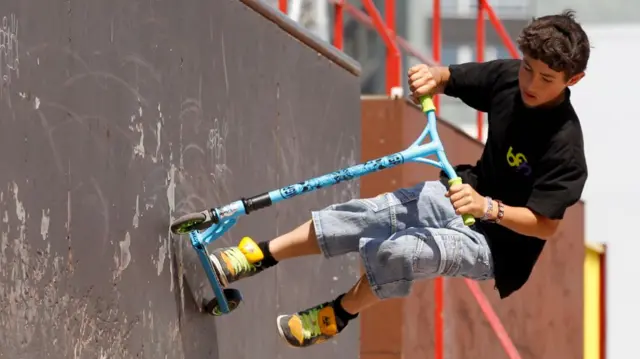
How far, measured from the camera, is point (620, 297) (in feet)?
50.5

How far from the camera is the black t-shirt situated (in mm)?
4977

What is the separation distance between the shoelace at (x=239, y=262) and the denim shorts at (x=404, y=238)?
0.96 feet

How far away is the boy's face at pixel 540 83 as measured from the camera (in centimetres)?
492

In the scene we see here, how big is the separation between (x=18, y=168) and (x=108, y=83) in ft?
2.27

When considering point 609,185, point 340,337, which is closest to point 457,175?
point 340,337

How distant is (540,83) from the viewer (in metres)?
4.95

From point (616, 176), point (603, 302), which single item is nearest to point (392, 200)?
point (603, 302)

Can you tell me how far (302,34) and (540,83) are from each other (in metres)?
1.83

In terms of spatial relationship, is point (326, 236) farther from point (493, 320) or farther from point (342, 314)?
point (493, 320)

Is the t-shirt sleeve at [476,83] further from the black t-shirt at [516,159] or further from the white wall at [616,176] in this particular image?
the white wall at [616,176]

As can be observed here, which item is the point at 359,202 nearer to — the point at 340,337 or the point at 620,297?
the point at 340,337

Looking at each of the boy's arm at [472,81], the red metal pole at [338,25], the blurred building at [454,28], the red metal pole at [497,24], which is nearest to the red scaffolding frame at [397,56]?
the red metal pole at [338,25]

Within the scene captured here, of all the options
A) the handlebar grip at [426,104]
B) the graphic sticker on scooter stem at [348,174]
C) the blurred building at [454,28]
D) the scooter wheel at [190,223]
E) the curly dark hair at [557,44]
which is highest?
the blurred building at [454,28]

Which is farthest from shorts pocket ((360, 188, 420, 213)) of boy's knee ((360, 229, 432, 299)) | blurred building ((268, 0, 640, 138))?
blurred building ((268, 0, 640, 138))
